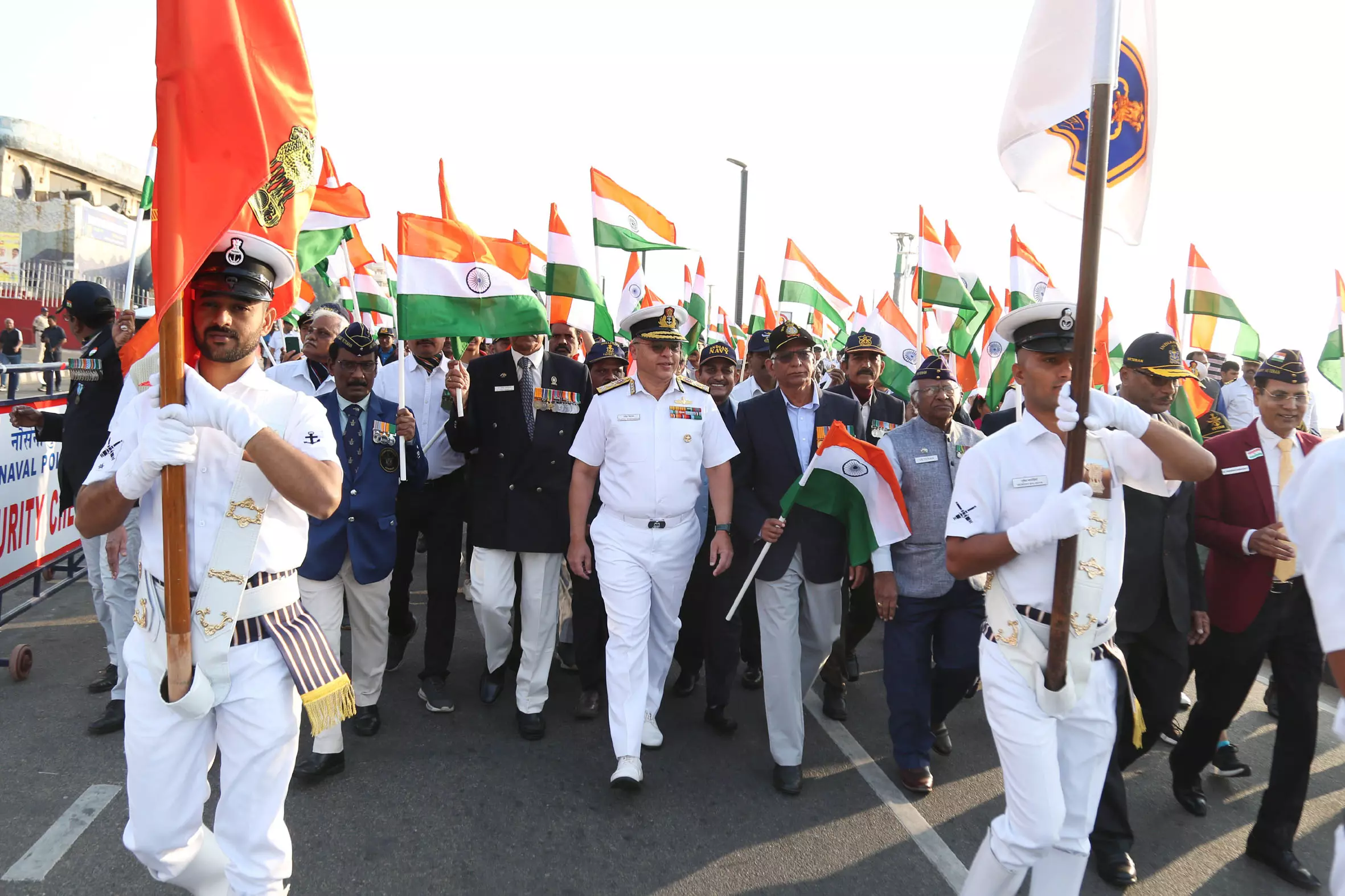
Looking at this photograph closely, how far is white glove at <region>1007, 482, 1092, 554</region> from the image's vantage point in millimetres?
2654

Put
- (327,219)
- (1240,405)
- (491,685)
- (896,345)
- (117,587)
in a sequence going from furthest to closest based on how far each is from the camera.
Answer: (1240,405) < (896,345) < (327,219) < (491,685) < (117,587)

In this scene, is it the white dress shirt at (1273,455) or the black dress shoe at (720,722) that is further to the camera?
the black dress shoe at (720,722)

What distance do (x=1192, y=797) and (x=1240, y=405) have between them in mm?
7301

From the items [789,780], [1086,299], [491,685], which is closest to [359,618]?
[491,685]

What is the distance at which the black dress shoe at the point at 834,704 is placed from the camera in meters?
5.39

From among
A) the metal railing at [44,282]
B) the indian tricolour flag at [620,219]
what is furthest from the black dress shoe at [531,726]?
the metal railing at [44,282]

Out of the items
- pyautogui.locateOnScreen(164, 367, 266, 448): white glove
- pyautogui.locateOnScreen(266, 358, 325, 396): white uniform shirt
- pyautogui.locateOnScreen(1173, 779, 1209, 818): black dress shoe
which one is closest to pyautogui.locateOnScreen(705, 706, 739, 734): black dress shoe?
pyautogui.locateOnScreen(1173, 779, 1209, 818): black dress shoe

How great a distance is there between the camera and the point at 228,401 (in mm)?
2438

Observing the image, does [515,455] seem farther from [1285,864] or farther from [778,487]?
[1285,864]

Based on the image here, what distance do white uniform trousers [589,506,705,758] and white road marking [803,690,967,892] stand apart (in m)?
1.10

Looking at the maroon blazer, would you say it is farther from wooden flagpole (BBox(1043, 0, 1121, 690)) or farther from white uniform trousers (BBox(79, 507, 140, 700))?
white uniform trousers (BBox(79, 507, 140, 700))

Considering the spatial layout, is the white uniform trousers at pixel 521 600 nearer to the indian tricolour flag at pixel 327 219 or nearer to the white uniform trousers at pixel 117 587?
the white uniform trousers at pixel 117 587

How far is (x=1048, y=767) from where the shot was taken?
2738 millimetres

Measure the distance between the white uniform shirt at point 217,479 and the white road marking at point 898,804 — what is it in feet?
9.13
